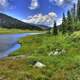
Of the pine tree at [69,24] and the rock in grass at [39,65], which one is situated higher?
the pine tree at [69,24]

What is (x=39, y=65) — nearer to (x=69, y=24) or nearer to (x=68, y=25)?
(x=68, y=25)

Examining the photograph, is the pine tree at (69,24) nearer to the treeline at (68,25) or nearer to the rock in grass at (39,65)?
the treeline at (68,25)

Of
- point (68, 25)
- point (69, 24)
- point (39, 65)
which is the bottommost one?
point (39, 65)

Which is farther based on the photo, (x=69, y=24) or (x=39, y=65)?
(x=69, y=24)

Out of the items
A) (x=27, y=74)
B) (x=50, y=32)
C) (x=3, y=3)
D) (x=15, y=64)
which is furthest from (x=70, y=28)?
(x=27, y=74)

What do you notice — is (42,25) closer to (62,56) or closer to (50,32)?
(50,32)

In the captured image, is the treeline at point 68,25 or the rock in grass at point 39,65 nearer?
the rock in grass at point 39,65

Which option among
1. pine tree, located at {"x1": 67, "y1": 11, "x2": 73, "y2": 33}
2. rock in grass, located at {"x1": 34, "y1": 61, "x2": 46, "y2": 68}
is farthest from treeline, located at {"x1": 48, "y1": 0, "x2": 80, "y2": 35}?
rock in grass, located at {"x1": 34, "y1": 61, "x2": 46, "y2": 68}

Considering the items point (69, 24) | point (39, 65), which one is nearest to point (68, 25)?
point (69, 24)

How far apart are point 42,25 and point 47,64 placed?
7447cm

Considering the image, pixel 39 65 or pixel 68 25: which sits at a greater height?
pixel 68 25

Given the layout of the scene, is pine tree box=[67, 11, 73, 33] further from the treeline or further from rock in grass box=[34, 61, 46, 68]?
rock in grass box=[34, 61, 46, 68]

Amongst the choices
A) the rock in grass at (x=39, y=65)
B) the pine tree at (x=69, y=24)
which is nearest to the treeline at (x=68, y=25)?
the pine tree at (x=69, y=24)

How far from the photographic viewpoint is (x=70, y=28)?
90250 millimetres
